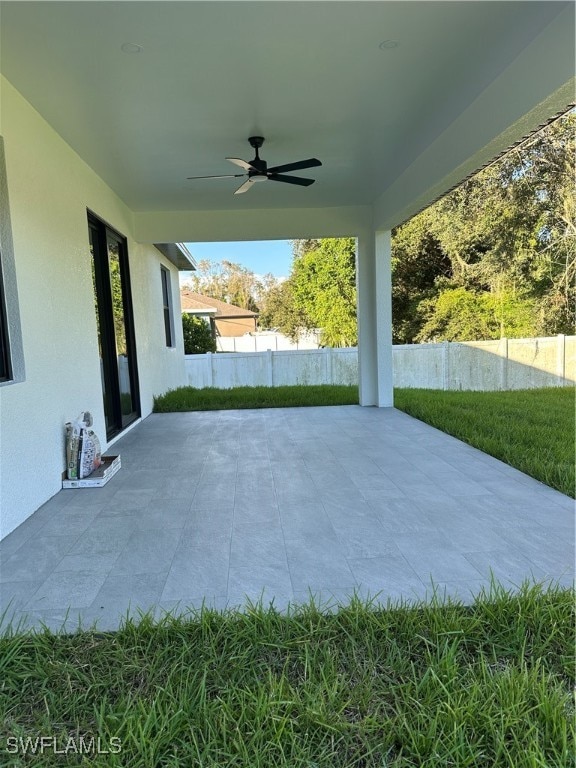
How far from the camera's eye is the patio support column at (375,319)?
6.43 meters

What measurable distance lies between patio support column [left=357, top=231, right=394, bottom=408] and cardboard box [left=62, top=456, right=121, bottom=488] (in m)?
3.97

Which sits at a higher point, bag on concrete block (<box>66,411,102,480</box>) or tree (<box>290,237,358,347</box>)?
tree (<box>290,237,358,347</box>)

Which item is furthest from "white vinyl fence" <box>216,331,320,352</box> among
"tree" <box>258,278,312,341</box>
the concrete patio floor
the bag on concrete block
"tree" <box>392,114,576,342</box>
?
the bag on concrete block

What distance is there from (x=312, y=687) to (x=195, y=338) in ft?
38.9

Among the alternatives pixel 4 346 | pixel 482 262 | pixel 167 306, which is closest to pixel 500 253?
pixel 482 262

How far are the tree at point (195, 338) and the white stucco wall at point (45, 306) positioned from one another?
7.91 metres

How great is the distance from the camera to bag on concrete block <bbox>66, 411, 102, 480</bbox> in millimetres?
3617

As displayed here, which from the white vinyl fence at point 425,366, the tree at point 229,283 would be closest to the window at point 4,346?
the white vinyl fence at point 425,366

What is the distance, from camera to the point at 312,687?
59.7 inches

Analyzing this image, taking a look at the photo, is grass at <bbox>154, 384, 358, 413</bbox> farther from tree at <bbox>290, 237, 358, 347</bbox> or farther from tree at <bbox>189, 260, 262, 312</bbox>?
tree at <bbox>189, 260, 262, 312</bbox>

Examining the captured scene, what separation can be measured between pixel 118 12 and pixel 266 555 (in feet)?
9.46

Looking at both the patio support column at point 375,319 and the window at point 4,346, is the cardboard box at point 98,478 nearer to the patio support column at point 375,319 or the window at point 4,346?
the window at point 4,346

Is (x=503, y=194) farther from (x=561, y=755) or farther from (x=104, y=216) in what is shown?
(x=561, y=755)

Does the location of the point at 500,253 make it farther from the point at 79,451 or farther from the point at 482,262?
the point at 79,451
